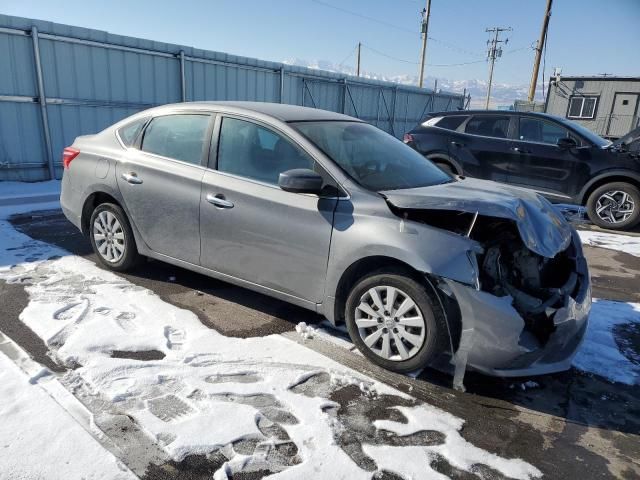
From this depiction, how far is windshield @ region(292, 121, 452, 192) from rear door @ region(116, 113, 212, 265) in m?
0.97

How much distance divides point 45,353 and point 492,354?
2.81 meters

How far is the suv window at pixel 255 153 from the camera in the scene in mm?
3482

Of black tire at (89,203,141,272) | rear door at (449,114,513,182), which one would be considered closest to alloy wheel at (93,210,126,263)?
black tire at (89,203,141,272)

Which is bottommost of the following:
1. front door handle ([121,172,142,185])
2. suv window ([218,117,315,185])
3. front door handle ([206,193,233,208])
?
front door handle ([206,193,233,208])

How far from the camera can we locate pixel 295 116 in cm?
379

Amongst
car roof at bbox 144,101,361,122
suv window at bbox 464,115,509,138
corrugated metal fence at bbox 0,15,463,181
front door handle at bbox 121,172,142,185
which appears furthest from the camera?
corrugated metal fence at bbox 0,15,463,181

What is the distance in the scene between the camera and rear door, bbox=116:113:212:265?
388 cm

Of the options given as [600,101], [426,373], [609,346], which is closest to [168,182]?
[426,373]

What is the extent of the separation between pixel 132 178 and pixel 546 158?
6.49 m

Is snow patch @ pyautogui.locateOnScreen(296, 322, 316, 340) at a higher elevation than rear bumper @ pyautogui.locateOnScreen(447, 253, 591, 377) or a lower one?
lower

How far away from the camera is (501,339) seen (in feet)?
9.02

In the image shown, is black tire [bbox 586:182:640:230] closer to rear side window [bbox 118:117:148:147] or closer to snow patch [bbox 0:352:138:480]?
rear side window [bbox 118:117:148:147]

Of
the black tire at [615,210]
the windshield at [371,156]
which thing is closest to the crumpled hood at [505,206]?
the windshield at [371,156]

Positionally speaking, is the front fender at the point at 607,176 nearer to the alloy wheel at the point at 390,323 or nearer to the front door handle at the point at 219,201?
the alloy wheel at the point at 390,323
